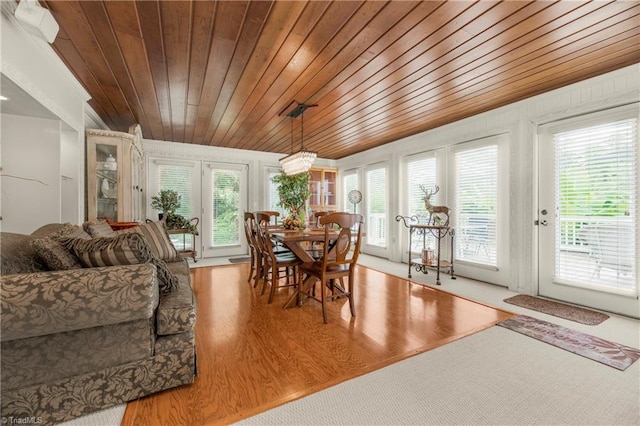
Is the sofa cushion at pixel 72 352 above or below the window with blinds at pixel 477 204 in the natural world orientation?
below

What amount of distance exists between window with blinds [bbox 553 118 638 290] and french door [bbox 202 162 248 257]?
5.37m

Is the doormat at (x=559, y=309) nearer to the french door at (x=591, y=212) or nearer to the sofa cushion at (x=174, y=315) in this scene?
the french door at (x=591, y=212)

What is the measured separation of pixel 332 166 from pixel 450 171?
11.3ft

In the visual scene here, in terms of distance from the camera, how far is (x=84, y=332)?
1336 millimetres

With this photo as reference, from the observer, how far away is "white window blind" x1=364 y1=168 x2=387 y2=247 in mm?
5773

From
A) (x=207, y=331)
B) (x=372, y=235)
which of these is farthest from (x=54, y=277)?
(x=372, y=235)

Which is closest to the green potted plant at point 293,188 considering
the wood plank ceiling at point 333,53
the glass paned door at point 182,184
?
the wood plank ceiling at point 333,53

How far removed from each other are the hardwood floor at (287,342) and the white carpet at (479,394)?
112 mm

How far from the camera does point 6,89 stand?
6.27 feet

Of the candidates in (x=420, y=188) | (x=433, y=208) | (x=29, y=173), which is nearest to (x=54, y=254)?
(x=29, y=173)

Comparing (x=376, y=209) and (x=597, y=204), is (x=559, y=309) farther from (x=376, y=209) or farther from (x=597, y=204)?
(x=376, y=209)

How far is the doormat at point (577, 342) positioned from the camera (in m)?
1.91

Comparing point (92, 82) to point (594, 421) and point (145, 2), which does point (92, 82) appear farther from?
point (594, 421)

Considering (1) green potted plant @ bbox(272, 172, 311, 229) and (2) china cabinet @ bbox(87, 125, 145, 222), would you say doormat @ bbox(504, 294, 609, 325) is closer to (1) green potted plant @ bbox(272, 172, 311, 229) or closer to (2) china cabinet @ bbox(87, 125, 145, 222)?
(1) green potted plant @ bbox(272, 172, 311, 229)
